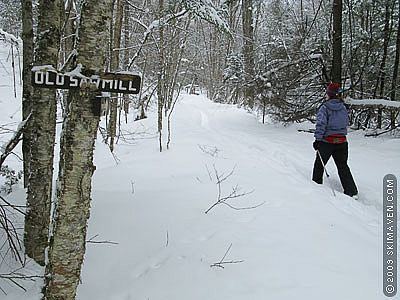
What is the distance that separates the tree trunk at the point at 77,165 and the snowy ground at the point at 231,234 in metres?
0.71

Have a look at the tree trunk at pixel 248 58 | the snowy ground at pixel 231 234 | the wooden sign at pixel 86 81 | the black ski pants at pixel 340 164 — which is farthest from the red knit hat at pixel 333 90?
the tree trunk at pixel 248 58

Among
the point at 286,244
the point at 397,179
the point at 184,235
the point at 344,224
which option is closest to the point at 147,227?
the point at 184,235

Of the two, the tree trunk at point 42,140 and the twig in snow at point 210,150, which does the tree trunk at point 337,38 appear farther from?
the tree trunk at point 42,140

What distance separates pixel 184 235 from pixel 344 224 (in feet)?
6.05

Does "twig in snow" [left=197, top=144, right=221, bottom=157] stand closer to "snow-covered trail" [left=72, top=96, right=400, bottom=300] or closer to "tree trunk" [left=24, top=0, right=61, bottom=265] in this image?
"snow-covered trail" [left=72, top=96, right=400, bottom=300]

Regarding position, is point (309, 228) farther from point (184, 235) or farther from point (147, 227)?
point (147, 227)

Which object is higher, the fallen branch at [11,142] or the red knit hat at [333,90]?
the red knit hat at [333,90]

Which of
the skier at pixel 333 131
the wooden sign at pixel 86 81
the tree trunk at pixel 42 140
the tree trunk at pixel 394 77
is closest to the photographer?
the wooden sign at pixel 86 81

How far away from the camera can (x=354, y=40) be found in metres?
12.0

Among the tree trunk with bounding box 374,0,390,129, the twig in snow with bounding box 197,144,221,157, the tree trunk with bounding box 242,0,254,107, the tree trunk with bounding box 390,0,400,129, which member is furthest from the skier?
the tree trunk with bounding box 242,0,254,107

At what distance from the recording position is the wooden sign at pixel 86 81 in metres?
2.38

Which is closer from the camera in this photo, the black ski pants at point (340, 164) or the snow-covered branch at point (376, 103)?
the black ski pants at point (340, 164)

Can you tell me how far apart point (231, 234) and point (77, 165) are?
2039 mm

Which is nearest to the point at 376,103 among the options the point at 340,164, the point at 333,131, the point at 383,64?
the point at 383,64
